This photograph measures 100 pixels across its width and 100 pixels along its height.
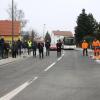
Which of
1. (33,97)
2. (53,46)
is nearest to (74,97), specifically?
(33,97)

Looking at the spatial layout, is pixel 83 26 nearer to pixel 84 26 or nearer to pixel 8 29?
pixel 84 26

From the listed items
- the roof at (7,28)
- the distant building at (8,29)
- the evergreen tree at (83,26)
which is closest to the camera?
the distant building at (8,29)

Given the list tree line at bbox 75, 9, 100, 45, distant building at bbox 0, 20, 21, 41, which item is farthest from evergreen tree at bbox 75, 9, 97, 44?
distant building at bbox 0, 20, 21, 41

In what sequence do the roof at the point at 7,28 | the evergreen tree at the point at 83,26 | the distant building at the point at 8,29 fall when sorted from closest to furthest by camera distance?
the distant building at the point at 8,29 < the roof at the point at 7,28 < the evergreen tree at the point at 83,26

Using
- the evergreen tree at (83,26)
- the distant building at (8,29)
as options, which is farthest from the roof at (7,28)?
the evergreen tree at (83,26)

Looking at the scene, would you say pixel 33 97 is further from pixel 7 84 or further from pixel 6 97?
pixel 7 84

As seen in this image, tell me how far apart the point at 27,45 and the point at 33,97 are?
35.9m

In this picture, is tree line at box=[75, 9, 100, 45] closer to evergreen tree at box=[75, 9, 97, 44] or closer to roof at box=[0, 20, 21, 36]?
evergreen tree at box=[75, 9, 97, 44]

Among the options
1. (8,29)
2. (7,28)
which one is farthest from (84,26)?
(7,28)

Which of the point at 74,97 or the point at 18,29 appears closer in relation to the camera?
the point at 74,97

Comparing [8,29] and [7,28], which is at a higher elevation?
[7,28]

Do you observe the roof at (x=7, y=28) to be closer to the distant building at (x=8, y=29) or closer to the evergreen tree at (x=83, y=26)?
the distant building at (x=8, y=29)

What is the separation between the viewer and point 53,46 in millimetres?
76312

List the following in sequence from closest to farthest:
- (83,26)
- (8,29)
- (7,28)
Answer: (8,29) → (7,28) → (83,26)
